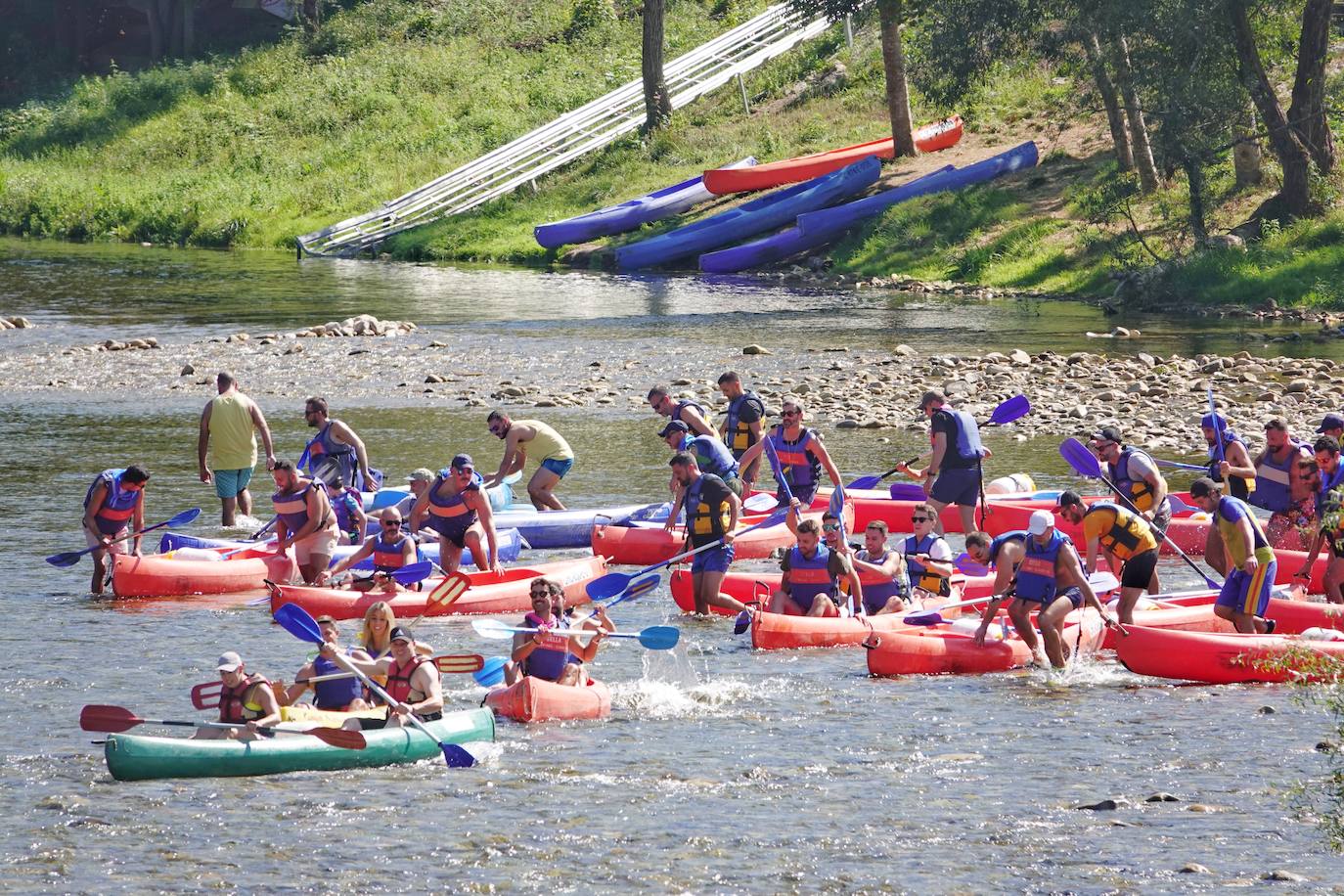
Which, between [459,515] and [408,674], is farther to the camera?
[459,515]

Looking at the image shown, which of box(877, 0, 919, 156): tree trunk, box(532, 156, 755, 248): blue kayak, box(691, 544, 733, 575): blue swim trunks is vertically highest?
box(877, 0, 919, 156): tree trunk

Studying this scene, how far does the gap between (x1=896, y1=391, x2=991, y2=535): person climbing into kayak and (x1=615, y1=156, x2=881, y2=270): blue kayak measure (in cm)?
2412

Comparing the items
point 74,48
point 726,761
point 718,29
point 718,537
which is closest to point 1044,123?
point 718,29

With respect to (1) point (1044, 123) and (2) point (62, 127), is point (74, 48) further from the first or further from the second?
(1) point (1044, 123)

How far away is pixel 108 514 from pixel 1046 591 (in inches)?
293

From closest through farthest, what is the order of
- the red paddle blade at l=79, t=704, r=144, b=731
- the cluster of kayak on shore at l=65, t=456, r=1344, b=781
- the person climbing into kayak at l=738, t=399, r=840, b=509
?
the red paddle blade at l=79, t=704, r=144, b=731, the cluster of kayak on shore at l=65, t=456, r=1344, b=781, the person climbing into kayak at l=738, t=399, r=840, b=509

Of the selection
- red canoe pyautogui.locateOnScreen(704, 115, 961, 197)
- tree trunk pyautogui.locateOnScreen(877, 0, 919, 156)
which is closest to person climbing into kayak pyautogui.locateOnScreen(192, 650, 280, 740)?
tree trunk pyautogui.locateOnScreen(877, 0, 919, 156)

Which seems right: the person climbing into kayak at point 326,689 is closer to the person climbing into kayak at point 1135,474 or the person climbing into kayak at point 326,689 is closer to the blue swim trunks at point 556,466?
the blue swim trunks at point 556,466

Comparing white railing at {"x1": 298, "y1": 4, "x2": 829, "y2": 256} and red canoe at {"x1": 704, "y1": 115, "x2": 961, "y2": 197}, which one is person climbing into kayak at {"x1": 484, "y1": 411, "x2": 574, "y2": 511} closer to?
red canoe at {"x1": 704, "y1": 115, "x2": 961, "y2": 197}

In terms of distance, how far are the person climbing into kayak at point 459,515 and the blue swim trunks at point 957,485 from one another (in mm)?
3890

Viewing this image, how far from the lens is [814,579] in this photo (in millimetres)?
13352

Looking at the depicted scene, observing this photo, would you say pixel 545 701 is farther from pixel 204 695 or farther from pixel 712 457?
pixel 712 457

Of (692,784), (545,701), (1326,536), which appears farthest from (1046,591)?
(545,701)

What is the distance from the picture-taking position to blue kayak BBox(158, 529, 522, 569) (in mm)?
15117
